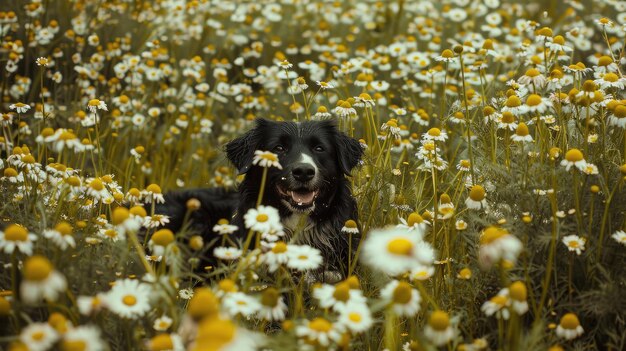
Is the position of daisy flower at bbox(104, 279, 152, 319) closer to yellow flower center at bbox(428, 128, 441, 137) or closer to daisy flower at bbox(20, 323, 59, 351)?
daisy flower at bbox(20, 323, 59, 351)

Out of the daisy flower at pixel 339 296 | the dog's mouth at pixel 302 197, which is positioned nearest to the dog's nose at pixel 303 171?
the dog's mouth at pixel 302 197

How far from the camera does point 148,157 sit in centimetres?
504

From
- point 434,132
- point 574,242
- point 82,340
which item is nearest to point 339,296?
point 82,340

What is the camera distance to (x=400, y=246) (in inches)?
59.7

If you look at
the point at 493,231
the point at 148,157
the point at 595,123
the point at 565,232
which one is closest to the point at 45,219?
the point at 493,231

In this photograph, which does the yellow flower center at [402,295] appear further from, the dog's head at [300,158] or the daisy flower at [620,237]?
the dog's head at [300,158]

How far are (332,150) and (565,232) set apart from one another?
65.6 inches

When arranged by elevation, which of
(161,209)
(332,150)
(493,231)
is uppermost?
(493,231)

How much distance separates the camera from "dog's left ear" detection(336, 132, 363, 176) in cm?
369

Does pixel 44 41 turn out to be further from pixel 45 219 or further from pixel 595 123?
pixel 595 123

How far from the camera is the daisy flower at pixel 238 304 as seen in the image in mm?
1679

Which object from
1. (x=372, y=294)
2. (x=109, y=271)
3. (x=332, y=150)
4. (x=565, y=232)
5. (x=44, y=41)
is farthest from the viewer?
(x=44, y=41)

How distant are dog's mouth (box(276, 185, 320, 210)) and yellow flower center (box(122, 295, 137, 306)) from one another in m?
1.78

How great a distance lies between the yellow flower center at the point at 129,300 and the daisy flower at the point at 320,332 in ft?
1.51
